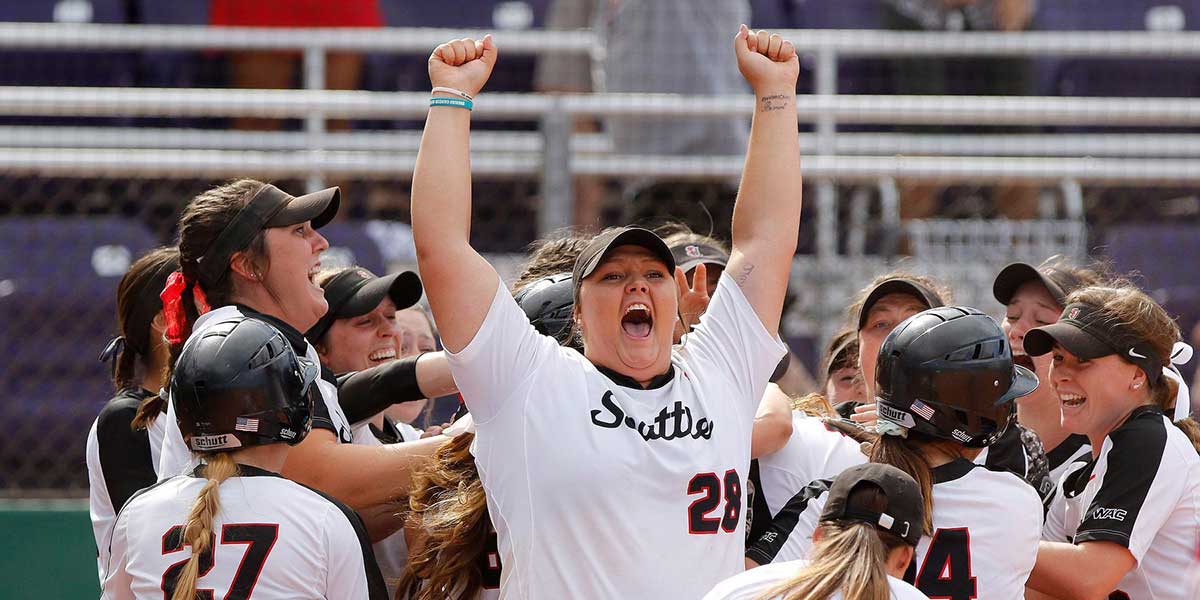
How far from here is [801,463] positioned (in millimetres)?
3510

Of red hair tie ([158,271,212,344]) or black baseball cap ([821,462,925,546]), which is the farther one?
red hair tie ([158,271,212,344])

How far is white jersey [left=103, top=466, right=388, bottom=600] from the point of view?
292cm

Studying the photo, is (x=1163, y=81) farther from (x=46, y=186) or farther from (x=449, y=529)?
(x=449, y=529)

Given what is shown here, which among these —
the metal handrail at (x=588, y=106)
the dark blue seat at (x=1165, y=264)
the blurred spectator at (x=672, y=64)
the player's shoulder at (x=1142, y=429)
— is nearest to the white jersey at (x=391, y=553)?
the player's shoulder at (x=1142, y=429)

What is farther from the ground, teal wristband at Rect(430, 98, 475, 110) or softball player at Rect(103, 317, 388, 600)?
teal wristband at Rect(430, 98, 475, 110)

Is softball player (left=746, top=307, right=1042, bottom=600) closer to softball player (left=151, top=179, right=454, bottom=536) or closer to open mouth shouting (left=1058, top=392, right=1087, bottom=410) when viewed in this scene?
open mouth shouting (left=1058, top=392, right=1087, bottom=410)

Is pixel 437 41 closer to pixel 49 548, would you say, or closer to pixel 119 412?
pixel 49 548

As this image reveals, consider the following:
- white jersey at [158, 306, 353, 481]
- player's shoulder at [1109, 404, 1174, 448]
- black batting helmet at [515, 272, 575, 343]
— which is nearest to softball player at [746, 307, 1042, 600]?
player's shoulder at [1109, 404, 1174, 448]

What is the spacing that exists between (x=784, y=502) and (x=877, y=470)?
92 centimetres

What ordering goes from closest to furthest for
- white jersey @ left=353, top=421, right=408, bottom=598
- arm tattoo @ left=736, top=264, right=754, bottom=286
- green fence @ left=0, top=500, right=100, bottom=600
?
arm tattoo @ left=736, top=264, right=754, bottom=286
white jersey @ left=353, top=421, right=408, bottom=598
green fence @ left=0, top=500, right=100, bottom=600

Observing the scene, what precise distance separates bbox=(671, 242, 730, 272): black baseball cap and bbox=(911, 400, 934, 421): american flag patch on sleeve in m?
0.91

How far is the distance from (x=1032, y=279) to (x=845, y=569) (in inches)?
78.3

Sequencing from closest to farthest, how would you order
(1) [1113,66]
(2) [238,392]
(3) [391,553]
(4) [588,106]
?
(2) [238,392] → (3) [391,553] → (4) [588,106] → (1) [1113,66]

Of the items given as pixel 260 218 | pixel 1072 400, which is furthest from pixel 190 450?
pixel 1072 400
